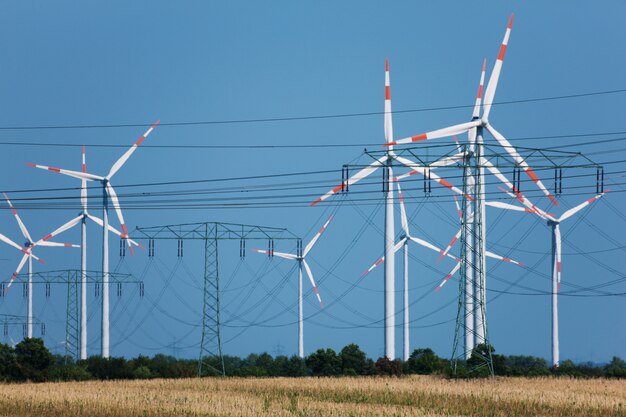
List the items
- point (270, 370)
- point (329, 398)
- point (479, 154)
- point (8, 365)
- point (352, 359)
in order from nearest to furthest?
point (329, 398) < point (479, 154) < point (8, 365) < point (352, 359) < point (270, 370)

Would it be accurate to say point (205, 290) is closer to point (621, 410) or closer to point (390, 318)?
point (390, 318)

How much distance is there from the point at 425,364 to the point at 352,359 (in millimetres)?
9714

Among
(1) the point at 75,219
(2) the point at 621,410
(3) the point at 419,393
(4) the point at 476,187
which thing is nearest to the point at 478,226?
(4) the point at 476,187

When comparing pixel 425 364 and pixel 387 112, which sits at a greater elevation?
pixel 387 112

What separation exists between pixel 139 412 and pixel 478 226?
123 ft

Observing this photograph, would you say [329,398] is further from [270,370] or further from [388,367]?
[270,370]

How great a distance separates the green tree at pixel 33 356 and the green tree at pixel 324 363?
2700 cm

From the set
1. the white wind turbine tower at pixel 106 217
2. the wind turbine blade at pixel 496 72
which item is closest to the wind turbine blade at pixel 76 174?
the white wind turbine tower at pixel 106 217

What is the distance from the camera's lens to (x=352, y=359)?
123 meters

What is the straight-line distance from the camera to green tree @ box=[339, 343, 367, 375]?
397 ft

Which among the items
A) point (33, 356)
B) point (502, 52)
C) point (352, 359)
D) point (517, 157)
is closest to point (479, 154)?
point (517, 157)

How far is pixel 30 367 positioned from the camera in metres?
113

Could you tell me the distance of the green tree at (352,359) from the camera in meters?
121

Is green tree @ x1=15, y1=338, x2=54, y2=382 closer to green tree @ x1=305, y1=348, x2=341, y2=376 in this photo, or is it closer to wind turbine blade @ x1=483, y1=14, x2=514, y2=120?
green tree @ x1=305, y1=348, x2=341, y2=376
